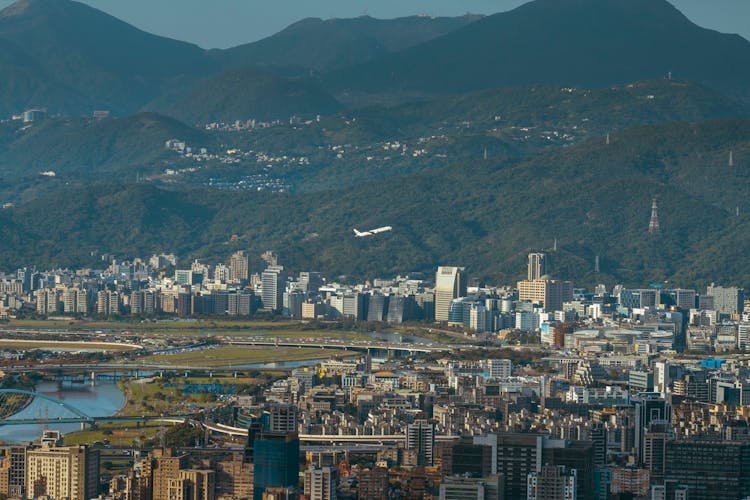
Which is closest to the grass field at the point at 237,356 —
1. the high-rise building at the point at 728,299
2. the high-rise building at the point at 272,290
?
the high-rise building at the point at 272,290

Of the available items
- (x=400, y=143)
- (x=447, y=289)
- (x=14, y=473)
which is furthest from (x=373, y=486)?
(x=400, y=143)

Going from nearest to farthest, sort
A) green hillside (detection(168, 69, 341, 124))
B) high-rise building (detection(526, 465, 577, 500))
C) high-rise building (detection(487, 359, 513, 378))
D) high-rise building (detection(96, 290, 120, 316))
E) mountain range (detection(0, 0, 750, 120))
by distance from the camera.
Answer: high-rise building (detection(526, 465, 577, 500)) < high-rise building (detection(487, 359, 513, 378)) < high-rise building (detection(96, 290, 120, 316)) < green hillside (detection(168, 69, 341, 124)) < mountain range (detection(0, 0, 750, 120))

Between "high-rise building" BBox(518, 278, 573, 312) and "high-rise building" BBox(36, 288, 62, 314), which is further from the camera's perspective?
"high-rise building" BBox(36, 288, 62, 314)

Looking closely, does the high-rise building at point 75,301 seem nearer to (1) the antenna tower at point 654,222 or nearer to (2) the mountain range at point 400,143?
(2) the mountain range at point 400,143

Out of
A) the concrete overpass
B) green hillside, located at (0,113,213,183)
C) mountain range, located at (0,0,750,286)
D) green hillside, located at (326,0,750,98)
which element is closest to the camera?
the concrete overpass

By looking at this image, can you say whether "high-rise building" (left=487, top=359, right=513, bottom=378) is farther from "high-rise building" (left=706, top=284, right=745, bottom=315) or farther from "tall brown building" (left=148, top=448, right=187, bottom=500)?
"high-rise building" (left=706, top=284, right=745, bottom=315)

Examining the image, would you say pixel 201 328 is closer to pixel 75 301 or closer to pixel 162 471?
pixel 75 301

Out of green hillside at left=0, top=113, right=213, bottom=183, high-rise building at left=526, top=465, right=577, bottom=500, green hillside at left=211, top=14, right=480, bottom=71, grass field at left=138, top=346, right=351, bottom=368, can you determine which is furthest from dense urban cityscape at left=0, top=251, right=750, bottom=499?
green hillside at left=211, top=14, right=480, bottom=71
